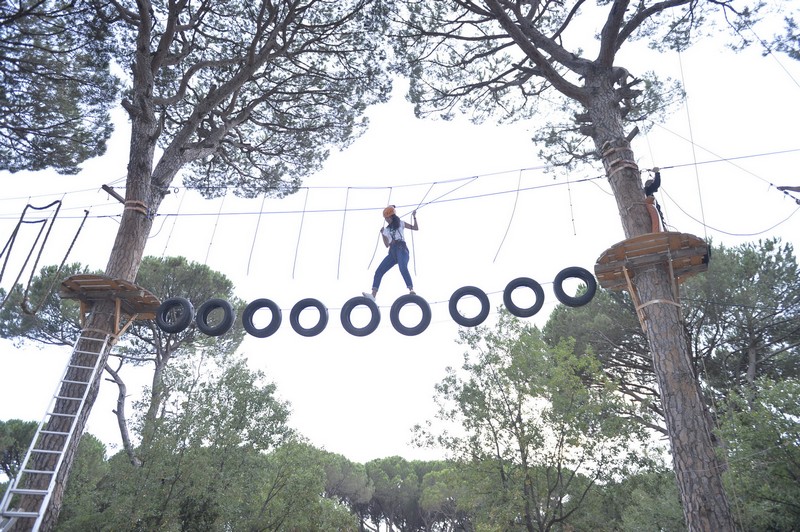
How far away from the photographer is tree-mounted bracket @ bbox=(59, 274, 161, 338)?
17.1 feet

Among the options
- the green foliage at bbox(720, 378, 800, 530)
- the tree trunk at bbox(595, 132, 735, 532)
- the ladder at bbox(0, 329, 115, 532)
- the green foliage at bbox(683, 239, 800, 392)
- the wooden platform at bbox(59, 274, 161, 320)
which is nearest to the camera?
the tree trunk at bbox(595, 132, 735, 532)

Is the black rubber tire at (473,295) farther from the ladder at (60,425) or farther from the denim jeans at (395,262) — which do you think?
the ladder at (60,425)

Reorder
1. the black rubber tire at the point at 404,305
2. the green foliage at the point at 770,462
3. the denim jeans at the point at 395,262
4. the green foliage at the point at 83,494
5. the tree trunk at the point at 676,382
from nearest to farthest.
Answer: the tree trunk at the point at 676,382
the black rubber tire at the point at 404,305
the denim jeans at the point at 395,262
the green foliage at the point at 770,462
the green foliage at the point at 83,494

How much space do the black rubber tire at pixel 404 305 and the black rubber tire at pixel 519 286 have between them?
931mm

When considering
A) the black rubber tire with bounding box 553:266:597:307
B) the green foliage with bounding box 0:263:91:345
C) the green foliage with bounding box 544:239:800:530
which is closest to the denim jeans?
the black rubber tire with bounding box 553:266:597:307

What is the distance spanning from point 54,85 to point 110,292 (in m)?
6.18

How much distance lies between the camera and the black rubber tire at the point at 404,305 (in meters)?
5.87

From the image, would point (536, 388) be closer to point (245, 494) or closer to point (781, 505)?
point (781, 505)

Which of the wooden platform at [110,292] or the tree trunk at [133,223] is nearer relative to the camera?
the tree trunk at [133,223]

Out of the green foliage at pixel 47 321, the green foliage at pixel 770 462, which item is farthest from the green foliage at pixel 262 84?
the green foliage at pixel 770 462

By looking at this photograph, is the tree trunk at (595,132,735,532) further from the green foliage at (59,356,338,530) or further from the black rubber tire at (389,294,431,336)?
the green foliage at (59,356,338,530)

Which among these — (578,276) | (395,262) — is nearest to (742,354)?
(578,276)

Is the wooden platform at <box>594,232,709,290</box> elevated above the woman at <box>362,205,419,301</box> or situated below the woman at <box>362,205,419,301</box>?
below

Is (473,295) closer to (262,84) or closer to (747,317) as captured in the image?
(262,84)
